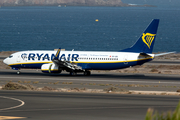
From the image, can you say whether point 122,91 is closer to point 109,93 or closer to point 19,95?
point 109,93

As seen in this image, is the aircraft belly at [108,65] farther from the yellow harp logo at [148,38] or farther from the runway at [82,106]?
the runway at [82,106]

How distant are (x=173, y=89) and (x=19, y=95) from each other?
19100 mm

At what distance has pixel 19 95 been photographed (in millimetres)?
33438

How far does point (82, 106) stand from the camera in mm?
27453

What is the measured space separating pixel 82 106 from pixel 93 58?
91.3 ft

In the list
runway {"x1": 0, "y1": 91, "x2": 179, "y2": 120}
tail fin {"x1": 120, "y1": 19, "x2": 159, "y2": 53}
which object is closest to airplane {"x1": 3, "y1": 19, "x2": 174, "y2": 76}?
Answer: tail fin {"x1": 120, "y1": 19, "x2": 159, "y2": 53}

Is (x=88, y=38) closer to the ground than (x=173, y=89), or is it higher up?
higher up

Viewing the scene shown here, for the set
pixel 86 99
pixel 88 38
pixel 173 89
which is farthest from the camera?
pixel 88 38

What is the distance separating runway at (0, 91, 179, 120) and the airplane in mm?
20270

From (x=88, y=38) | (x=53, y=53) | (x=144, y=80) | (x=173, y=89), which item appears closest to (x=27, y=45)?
(x=88, y=38)

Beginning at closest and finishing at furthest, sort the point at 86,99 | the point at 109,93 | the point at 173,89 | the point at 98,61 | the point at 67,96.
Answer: the point at 86,99
the point at 67,96
the point at 109,93
the point at 173,89
the point at 98,61

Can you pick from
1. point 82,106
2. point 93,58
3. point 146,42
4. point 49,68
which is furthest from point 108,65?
point 82,106

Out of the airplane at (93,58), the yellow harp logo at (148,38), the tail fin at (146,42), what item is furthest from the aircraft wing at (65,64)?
the yellow harp logo at (148,38)

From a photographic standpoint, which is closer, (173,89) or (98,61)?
(173,89)
